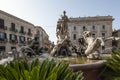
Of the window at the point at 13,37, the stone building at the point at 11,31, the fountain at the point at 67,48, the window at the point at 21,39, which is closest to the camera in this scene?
the fountain at the point at 67,48

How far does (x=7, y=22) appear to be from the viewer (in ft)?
122

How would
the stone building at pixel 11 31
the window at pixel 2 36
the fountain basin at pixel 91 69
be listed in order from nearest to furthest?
1. the fountain basin at pixel 91 69
2. the window at pixel 2 36
3. the stone building at pixel 11 31

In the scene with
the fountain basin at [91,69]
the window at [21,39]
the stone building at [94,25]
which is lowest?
the fountain basin at [91,69]

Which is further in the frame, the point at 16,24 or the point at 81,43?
the point at 16,24

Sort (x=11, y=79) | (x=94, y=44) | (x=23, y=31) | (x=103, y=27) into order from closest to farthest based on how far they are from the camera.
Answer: (x=11, y=79) → (x=94, y=44) → (x=23, y=31) → (x=103, y=27)

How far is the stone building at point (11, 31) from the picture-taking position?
116 ft

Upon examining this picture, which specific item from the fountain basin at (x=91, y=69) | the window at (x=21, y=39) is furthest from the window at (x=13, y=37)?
the fountain basin at (x=91, y=69)

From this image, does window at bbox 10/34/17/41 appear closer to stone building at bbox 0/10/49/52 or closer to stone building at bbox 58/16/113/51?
stone building at bbox 0/10/49/52

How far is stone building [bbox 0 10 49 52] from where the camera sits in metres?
35.2

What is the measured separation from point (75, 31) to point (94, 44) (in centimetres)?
4098

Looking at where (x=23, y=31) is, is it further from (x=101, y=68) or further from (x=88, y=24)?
(x=101, y=68)

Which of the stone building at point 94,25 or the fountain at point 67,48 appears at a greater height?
the stone building at point 94,25

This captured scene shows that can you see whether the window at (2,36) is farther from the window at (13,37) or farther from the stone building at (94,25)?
the stone building at (94,25)

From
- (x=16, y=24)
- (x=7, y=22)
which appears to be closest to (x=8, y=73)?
(x=7, y=22)
